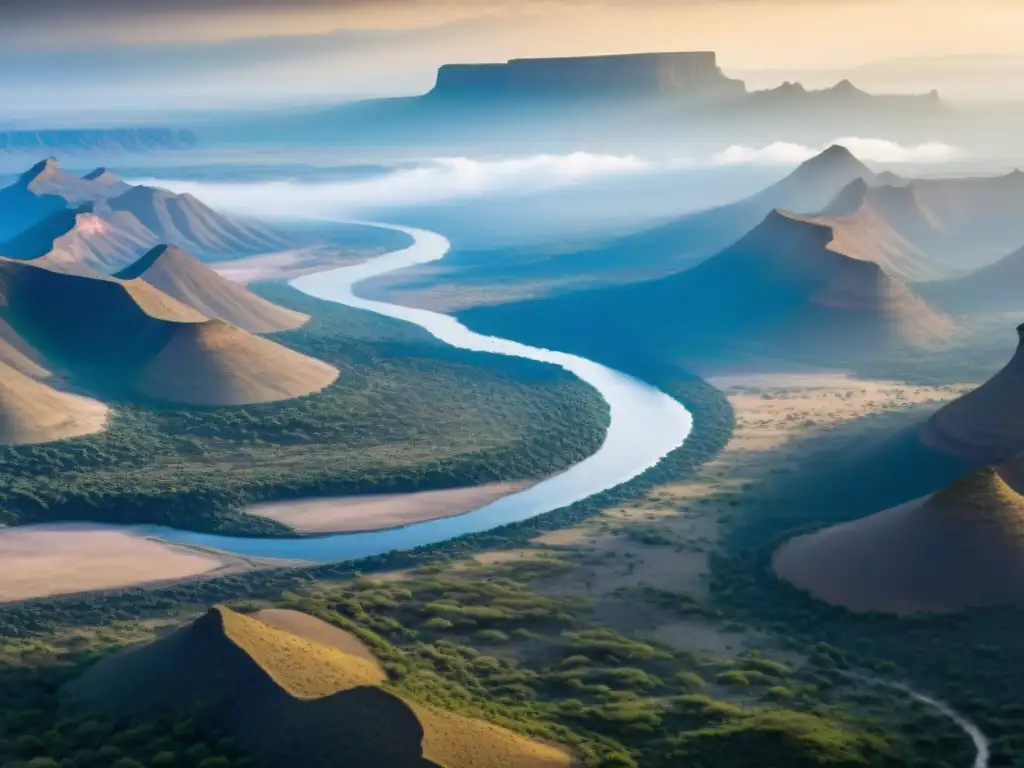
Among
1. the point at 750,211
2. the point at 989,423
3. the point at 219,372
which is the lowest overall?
the point at 219,372

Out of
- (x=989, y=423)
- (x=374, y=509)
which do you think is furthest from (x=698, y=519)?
(x=374, y=509)

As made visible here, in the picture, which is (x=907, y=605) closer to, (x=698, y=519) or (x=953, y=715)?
(x=953, y=715)

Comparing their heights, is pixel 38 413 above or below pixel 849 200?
below

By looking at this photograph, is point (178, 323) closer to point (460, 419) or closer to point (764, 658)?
point (460, 419)

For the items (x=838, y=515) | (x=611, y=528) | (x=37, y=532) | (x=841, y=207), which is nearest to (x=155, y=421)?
(x=37, y=532)

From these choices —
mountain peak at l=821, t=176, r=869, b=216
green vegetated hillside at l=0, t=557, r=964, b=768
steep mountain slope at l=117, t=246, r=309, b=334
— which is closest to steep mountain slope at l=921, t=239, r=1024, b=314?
mountain peak at l=821, t=176, r=869, b=216

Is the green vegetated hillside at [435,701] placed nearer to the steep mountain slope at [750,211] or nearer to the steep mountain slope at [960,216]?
the steep mountain slope at [960,216]

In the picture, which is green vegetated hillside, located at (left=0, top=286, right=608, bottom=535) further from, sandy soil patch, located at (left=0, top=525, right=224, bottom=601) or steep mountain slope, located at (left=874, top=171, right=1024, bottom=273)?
steep mountain slope, located at (left=874, top=171, right=1024, bottom=273)
